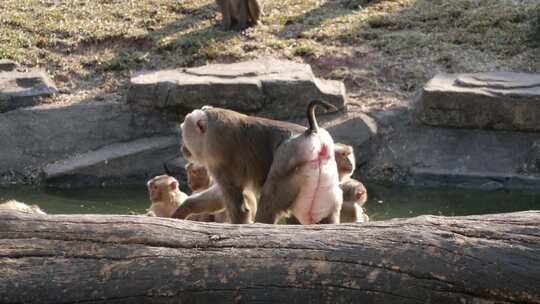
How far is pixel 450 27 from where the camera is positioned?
44.4 ft

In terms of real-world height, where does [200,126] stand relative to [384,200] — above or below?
above

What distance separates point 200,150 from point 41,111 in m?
4.78

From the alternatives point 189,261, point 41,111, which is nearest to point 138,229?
point 189,261

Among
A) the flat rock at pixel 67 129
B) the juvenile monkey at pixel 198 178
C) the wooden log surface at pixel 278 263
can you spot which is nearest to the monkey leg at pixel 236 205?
the juvenile monkey at pixel 198 178

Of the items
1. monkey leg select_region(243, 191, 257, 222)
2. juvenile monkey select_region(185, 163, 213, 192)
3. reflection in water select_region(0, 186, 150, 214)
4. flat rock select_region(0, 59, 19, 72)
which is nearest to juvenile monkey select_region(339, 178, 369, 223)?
monkey leg select_region(243, 191, 257, 222)

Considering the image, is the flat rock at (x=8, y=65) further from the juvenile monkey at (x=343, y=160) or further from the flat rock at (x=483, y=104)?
the juvenile monkey at (x=343, y=160)

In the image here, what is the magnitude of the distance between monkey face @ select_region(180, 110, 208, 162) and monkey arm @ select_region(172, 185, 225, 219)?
328 millimetres

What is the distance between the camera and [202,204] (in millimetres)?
7465

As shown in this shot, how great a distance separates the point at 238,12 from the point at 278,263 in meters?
9.24

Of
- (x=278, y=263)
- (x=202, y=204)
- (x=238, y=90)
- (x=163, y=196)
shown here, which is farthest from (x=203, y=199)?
(x=238, y=90)

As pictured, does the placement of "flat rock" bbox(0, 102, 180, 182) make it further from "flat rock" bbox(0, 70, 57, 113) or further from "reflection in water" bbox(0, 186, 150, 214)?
"reflection in water" bbox(0, 186, 150, 214)

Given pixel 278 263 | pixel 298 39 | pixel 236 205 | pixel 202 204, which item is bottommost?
pixel 298 39

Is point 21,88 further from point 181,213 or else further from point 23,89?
point 181,213

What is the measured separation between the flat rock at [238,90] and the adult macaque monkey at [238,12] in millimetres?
2012
